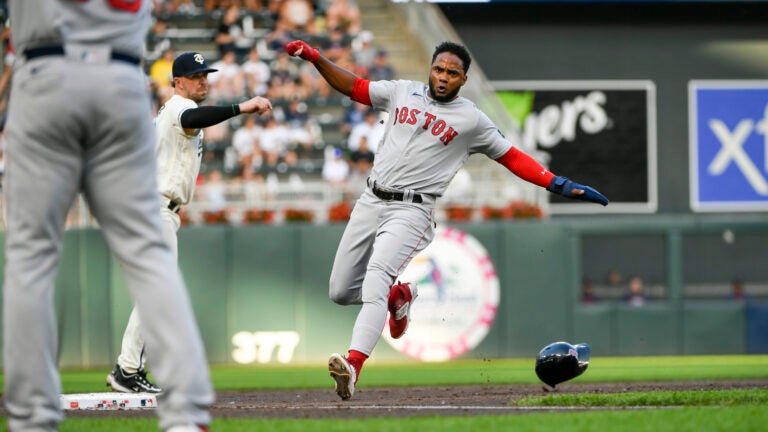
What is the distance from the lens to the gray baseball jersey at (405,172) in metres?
6.55

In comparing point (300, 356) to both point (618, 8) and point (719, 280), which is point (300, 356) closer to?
point (719, 280)

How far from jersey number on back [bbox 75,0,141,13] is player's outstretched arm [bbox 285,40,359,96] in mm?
2834

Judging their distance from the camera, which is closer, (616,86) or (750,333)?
(750,333)

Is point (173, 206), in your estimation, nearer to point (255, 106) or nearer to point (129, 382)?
point (129, 382)

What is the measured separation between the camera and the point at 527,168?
674cm

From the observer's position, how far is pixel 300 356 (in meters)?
13.2

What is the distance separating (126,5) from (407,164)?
3106 millimetres

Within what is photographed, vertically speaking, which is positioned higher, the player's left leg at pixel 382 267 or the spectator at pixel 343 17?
the spectator at pixel 343 17

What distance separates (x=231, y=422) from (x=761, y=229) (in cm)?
1094

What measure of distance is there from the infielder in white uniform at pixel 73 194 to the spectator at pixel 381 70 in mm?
12046

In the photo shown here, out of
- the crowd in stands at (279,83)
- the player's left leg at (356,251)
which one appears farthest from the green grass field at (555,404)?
the crowd in stands at (279,83)

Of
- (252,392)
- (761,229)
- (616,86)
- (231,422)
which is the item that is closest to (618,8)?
(616,86)

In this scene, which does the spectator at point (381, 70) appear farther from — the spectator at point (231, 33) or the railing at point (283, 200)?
the railing at point (283, 200)

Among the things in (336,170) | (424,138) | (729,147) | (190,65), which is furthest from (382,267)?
(729,147)
